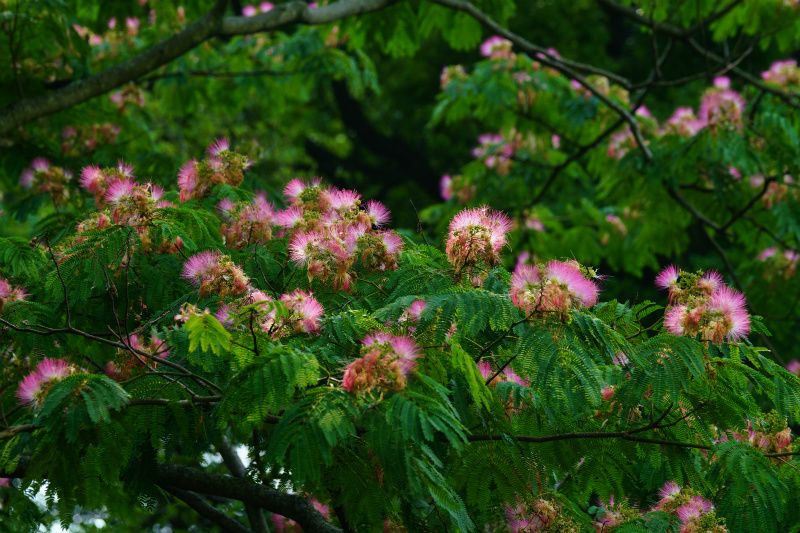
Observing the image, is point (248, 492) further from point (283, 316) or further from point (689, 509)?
point (689, 509)

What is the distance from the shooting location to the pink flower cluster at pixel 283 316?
3984 mm

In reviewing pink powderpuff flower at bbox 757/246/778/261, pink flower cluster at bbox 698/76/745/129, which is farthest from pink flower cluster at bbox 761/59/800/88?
pink powderpuff flower at bbox 757/246/778/261

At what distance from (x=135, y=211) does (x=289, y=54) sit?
6.27 m

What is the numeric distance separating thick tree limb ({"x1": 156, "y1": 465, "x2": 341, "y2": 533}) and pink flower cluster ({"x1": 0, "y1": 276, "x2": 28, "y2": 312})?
940mm

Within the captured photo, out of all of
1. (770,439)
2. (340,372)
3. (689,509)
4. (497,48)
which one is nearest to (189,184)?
(340,372)

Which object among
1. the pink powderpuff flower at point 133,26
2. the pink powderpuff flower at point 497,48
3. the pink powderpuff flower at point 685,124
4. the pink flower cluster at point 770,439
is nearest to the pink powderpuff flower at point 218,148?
the pink flower cluster at point 770,439

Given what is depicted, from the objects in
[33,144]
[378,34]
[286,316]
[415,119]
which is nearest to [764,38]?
[378,34]

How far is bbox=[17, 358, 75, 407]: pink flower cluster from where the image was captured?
3.94m

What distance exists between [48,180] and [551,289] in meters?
→ 4.00

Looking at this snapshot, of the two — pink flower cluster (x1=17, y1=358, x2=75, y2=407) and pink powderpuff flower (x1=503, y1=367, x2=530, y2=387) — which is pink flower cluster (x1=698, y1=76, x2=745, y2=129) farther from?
pink flower cluster (x1=17, y1=358, x2=75, y2=407)

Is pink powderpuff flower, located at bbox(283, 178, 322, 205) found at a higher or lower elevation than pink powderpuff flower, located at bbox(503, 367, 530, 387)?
higher

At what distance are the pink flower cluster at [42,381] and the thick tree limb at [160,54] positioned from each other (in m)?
3.36

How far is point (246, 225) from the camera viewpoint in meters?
A: 5.05

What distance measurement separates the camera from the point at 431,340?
4.04 meters
